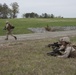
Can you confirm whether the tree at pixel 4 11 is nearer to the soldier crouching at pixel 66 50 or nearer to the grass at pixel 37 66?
the soldier crouching at pixel 66 50

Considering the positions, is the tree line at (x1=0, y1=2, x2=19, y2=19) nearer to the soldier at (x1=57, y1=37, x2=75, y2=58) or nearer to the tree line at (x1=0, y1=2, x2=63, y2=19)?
the tree line at (x1=0, y1=2, x2=63, y2=19)

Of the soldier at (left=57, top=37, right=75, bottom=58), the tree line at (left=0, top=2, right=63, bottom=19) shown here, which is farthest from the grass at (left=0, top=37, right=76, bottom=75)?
the tree line at (left=0, top=2, right=63, bottom=19)

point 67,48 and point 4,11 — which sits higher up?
point 67,48

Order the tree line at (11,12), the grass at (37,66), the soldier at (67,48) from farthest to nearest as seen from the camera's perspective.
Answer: the tree line at (11,12), the soldier at (67,48), the grass at (37,66)

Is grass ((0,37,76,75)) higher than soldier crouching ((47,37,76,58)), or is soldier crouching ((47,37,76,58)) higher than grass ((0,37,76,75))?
Result: soldier crouching ((47,37,76,58))

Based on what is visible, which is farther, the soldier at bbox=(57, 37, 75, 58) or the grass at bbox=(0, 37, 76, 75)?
the soldier at bbox=(57, 37, 75, 58)

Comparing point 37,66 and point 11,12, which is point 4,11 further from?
point 37,66

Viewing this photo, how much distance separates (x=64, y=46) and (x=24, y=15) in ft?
349

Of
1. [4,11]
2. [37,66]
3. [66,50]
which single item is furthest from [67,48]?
[4,11]

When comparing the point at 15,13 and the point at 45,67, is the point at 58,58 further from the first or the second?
the point at 15,13

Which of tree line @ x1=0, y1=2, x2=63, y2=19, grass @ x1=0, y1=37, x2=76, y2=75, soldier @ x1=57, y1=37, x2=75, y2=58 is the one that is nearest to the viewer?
grass @ x1=0, y1=37, x2=76, y2=75

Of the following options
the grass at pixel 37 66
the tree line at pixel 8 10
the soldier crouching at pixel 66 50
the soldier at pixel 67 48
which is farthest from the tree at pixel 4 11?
the grass at pixel 37 66

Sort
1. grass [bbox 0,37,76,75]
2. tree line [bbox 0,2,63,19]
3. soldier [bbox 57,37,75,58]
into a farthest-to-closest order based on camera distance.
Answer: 1. tree line [bbox 0,2,63,19]
2. soldier [bbox 57,37,75,58]
3. grass [bbox 0,37,76,75]

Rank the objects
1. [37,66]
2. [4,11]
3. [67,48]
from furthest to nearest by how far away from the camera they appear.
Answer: [4,11], [67,48], [37,66]
